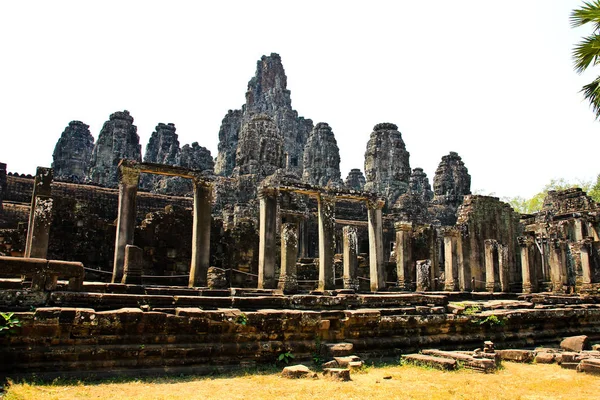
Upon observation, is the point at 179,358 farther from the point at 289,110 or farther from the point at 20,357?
the point at 289,110

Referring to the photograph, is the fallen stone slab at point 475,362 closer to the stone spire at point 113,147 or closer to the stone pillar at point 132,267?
the stone pillar at point 132,267

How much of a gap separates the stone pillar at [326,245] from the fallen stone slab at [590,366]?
7.99m

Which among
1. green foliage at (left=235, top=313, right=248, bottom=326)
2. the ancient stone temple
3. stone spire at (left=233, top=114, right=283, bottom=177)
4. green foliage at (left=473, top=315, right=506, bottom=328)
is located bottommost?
green foliage at (left=473, top=315, right=506, bottom=328)

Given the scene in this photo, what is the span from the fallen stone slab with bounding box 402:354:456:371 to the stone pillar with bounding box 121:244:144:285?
21.9 feet

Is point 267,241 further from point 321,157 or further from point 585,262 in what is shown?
point 321,157

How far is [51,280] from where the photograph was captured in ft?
23.2

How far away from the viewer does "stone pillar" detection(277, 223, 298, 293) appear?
12966mm

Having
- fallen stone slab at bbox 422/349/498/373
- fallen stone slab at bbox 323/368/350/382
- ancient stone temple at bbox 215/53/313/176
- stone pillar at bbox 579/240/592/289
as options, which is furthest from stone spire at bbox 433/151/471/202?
fallen stone slab at bbox 323/368/350/382

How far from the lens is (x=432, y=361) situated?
24.6ft

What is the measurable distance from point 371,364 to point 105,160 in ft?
Answer: 125

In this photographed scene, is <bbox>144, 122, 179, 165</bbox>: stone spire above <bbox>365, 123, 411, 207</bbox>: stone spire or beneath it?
above

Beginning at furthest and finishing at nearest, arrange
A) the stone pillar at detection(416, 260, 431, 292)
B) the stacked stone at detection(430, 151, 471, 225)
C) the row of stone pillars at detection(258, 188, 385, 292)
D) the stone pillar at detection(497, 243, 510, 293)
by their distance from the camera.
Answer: the stacked stone at detection(430, 151, 471, 225) < the stone pillar at detection(497, 243, 510, 293) < the stone pillar at detection(416, 260, 431, 292) < the row of stone pillars at detection(258, 188, 385, 292)

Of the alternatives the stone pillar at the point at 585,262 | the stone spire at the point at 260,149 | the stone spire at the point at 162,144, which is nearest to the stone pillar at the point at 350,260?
the stone pillar at the point at 585,262

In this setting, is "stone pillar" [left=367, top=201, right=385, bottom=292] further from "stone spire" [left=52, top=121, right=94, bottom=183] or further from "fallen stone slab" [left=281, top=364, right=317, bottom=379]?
"stone spire" [left=52, top=121, right=94, bottom=183]
